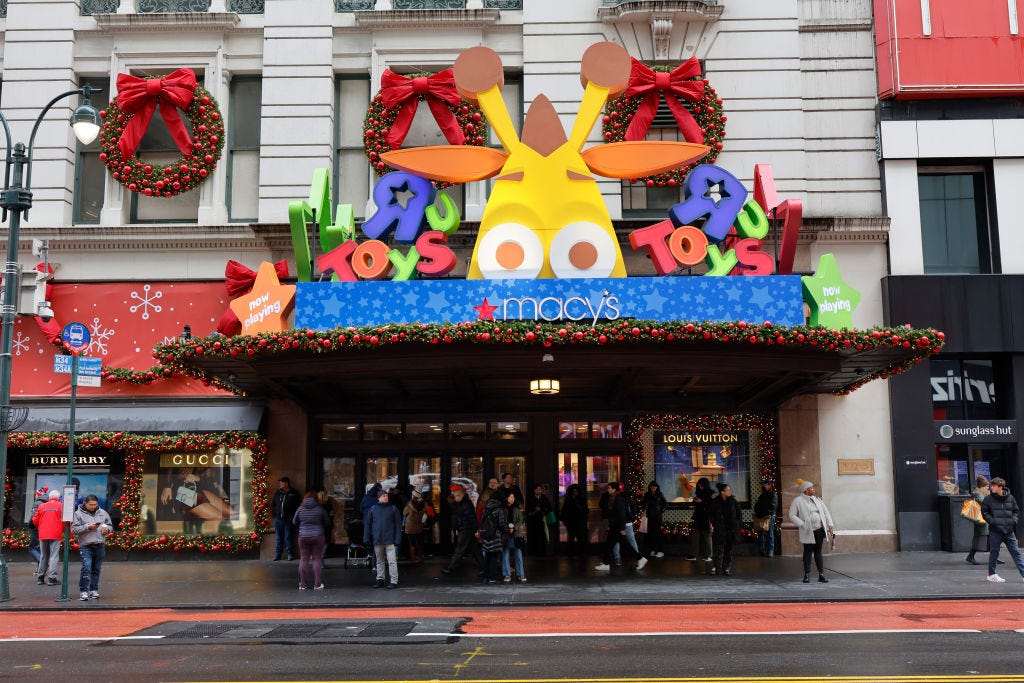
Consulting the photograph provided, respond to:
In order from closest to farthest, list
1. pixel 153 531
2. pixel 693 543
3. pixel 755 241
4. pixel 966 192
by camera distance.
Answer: pixel 755 241 < pixel 693 543 < pixel 153 531 < pixel 966 192

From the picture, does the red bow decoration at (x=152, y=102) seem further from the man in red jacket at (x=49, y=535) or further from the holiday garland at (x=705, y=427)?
the holiday garland at (x=705, y=427)

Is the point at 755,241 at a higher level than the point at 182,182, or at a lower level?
lower

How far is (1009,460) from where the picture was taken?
20.9 meters

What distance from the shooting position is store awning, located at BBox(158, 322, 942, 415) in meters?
14.8

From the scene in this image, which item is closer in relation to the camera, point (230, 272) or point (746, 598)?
point (746, 598)

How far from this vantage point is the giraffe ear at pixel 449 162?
57.9ft

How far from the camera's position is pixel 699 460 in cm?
2088

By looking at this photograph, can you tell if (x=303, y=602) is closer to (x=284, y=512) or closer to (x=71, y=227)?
(x=284, y=512)

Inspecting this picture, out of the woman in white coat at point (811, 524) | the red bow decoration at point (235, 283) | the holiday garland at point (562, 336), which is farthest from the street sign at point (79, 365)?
the woman in white coat at point (811, 524)

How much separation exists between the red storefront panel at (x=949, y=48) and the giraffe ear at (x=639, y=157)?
266 inches

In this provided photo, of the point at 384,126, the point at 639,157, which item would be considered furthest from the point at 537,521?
the point at 384,126

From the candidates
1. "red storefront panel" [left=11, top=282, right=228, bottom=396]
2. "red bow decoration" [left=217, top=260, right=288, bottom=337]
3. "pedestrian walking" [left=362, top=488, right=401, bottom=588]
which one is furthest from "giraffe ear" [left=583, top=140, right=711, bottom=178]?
"red storefront panel" [left=11, top=282, right=228, bottom=396]

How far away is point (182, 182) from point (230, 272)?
3146 millimetres

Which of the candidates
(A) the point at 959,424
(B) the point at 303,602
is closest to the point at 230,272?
(B) the point at 303,602
